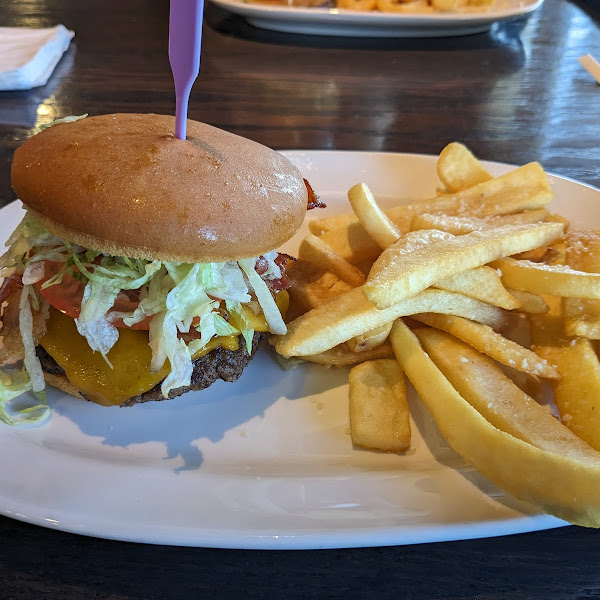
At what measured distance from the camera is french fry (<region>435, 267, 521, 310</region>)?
5.43 feet

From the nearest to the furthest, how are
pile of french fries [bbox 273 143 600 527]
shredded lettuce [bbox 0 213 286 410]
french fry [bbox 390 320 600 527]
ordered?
french fry [bbox 390 320 600 527]
pile of french fries [bbox 273 143 600 527]
shredded lettuce [bbox 0 213 286 410]

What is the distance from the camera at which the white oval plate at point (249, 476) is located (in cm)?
130

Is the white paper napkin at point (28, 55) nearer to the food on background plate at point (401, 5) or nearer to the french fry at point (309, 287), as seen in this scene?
the food on background plate at point (401, 5)

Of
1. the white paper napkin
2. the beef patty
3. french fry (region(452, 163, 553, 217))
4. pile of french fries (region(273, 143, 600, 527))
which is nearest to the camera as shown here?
pile of french fries (region(273, 143, 600, 527))

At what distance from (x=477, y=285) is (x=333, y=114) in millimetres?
2429

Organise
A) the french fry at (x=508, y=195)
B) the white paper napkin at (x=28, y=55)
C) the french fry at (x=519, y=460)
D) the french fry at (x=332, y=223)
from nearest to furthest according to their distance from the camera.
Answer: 1. the french fry at (x=519, y=460)
2. the french fry at (x=508, y=195)
3. the french fry at (x=332, y=223)
4. the white paper napkin at (x=28, y=55)

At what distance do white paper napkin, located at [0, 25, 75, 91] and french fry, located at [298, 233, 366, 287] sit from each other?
2.79m

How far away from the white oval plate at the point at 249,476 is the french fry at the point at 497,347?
299 mm

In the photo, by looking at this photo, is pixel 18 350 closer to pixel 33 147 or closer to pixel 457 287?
pixel 33 147

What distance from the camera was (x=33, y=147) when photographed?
5.15 ft

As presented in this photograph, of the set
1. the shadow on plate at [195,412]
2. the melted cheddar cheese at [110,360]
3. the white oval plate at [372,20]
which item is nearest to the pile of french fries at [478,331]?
the shadow on plate at [195,412]

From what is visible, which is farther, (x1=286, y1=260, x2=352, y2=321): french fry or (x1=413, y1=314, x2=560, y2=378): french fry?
(x1=286, y1=260, x2=352, y2=321): french fry

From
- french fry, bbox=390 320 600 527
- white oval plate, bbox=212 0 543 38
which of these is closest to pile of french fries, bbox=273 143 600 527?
french fry, bbox=390 320 600 527

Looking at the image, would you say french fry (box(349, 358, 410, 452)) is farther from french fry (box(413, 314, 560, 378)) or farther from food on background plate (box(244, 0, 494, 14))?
food on background plate (box(244, 0, 494, 14))
